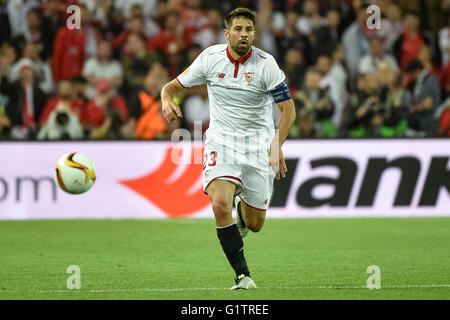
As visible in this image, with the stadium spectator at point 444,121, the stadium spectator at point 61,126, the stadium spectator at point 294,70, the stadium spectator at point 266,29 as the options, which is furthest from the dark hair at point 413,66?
the stadium spectator at point 61,126

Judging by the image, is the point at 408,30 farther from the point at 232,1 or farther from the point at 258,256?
the point at 258,256

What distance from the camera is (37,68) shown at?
18469mm

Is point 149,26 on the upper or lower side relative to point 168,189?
upper

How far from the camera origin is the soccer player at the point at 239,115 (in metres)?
8.75

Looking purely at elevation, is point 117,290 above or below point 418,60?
below

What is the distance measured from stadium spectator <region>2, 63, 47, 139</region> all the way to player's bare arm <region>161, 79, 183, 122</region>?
27.9 feet

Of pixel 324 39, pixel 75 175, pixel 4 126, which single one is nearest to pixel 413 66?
pixel 324 39

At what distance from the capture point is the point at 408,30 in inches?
757

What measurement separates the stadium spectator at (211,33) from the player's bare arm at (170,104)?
32.1ft

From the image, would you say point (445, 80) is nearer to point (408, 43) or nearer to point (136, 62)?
point (408, 43)

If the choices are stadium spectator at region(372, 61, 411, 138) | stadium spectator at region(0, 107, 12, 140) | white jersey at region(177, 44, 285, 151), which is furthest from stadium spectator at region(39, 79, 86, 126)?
white jersey at region(177, 44, 285, 151)

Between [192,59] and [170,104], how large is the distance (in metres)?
9.26
